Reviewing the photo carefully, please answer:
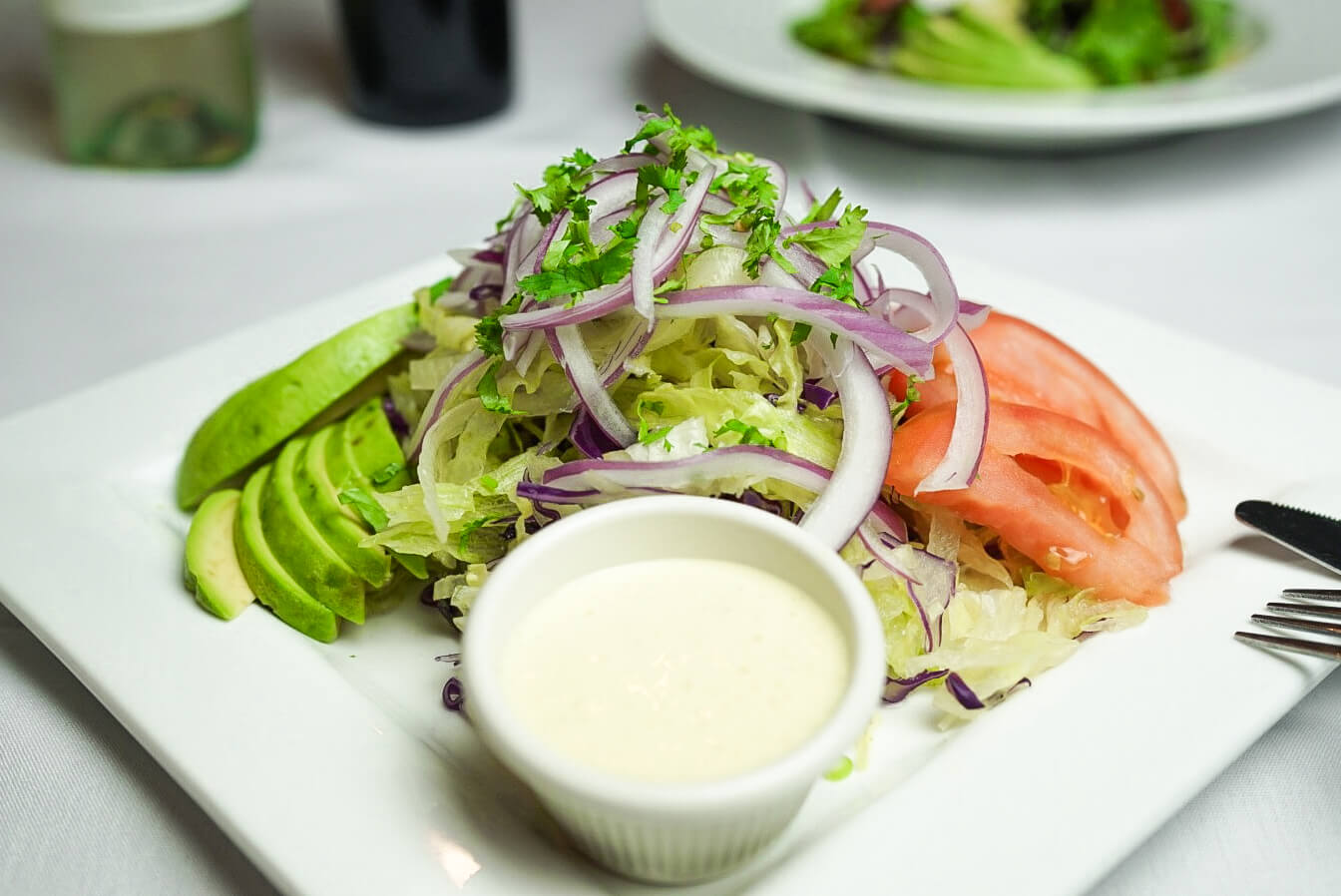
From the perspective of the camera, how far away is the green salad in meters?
4.89

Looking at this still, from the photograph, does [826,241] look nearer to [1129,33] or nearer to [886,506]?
[886,506]

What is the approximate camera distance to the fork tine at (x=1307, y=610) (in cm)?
239

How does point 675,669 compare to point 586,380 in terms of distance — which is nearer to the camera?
point 675,669

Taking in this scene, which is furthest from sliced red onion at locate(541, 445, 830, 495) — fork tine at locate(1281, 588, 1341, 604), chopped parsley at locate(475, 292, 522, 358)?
fork tine at locate(1281, 588, 1341, 604)

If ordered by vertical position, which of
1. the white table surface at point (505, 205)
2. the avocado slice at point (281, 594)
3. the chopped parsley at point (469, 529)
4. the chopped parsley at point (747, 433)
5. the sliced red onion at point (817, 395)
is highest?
the chopped parsley at point (747, 433)

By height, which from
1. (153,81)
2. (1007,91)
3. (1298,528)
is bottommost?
(153,81)

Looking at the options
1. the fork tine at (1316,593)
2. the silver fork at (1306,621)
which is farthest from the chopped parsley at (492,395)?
the fork tine at (1316,593)

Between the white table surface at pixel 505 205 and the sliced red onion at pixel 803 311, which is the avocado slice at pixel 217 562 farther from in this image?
the white table surface at pixel 505 205

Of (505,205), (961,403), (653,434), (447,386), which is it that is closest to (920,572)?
(961,403)

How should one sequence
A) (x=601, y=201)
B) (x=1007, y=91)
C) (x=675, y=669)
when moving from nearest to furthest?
(x=675, y=669) → (x=601, y=201) → (x=1007, y=91)

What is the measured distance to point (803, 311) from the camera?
2.44 meters

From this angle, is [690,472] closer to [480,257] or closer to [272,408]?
[480,257]

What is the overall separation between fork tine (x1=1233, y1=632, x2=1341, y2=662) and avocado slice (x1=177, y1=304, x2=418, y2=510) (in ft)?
6.33

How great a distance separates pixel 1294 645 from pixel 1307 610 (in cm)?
13
